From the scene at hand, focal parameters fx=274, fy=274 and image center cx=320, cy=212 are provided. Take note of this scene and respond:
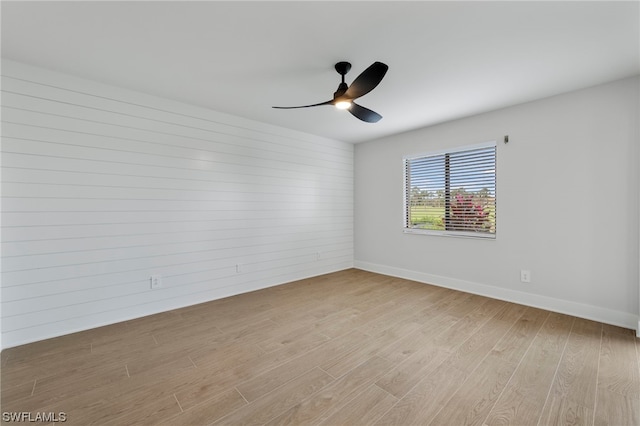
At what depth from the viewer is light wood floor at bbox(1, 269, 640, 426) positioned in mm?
1678

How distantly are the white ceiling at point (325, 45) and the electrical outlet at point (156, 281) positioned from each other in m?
2.15

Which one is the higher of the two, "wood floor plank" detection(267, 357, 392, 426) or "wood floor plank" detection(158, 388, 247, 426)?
"wood floor plank" detection(267, 357, 392, 426)

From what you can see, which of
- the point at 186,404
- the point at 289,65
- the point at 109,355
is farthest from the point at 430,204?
the point at 109,355

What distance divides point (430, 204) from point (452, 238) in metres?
0.66

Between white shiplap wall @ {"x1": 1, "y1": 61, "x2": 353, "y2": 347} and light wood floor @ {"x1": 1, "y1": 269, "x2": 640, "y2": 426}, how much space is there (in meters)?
0.43

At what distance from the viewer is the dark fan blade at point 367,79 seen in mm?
1988

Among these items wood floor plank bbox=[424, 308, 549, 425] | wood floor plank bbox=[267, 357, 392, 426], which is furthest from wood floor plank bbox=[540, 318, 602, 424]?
wood floor plank bbox=[267, 357, 392, 426]

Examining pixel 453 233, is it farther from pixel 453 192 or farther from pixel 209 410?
pixel 209 410

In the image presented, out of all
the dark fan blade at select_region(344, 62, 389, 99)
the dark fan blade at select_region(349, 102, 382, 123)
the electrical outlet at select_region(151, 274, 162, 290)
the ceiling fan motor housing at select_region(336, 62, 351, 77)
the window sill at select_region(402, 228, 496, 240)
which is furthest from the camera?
the window sill at select_region(402, 228, 496, 240)

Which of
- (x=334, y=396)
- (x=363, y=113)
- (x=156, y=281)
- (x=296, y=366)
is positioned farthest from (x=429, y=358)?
(x=156, y=281)

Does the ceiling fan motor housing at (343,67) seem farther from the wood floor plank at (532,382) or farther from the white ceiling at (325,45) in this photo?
the wood floor plank at (532,382)

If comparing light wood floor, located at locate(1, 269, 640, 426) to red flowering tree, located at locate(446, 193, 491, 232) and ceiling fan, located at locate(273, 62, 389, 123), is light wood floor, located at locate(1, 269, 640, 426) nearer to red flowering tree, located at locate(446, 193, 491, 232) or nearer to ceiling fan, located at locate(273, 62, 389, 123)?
red flowering tree, located at locate(446, 193, 491, 232)

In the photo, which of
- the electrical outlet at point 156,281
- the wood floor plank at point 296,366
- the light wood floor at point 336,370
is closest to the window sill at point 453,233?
the light wood floor at point 336,370
